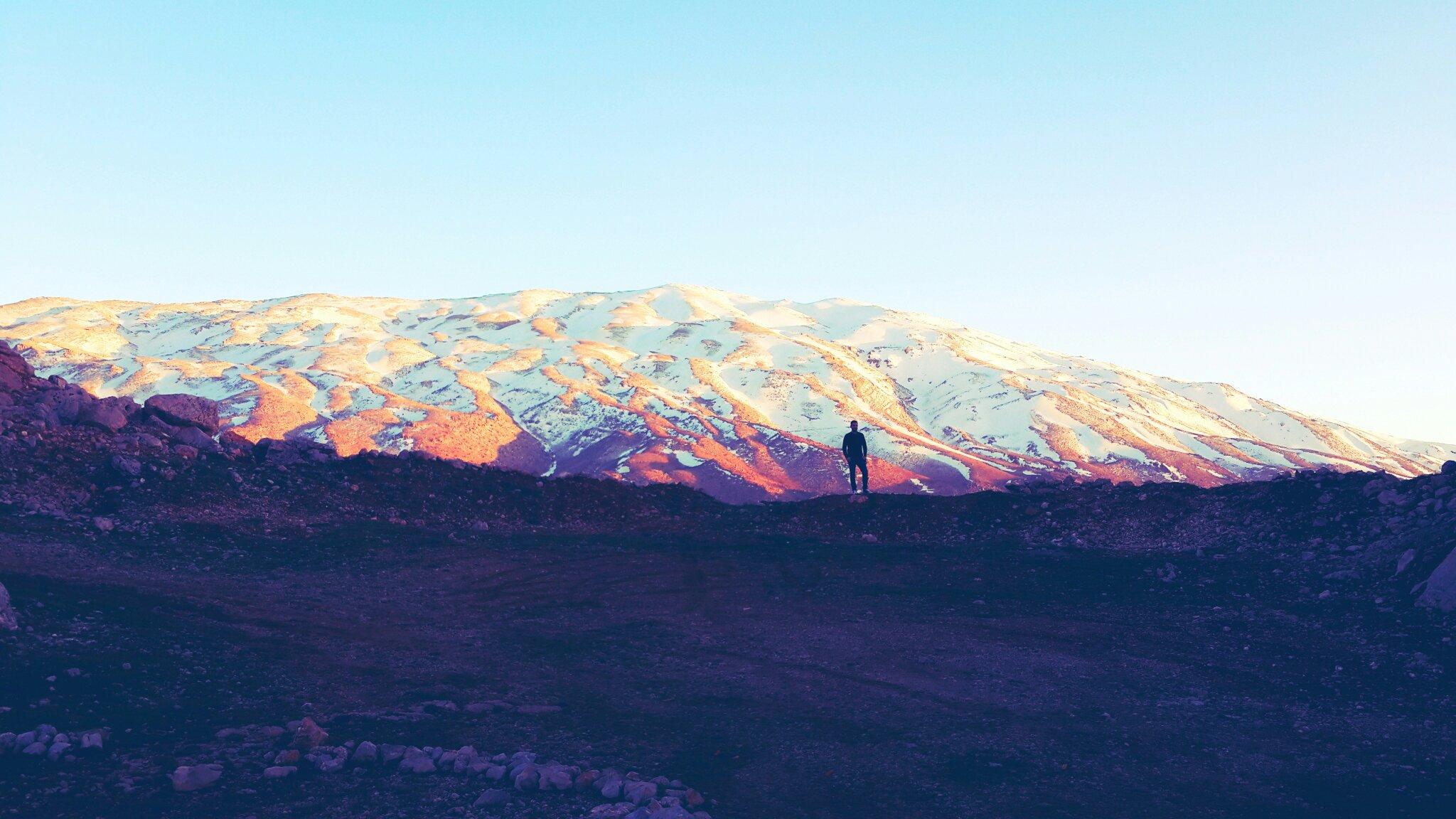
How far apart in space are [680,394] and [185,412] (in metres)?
82.5

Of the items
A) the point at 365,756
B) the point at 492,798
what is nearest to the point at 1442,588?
the point at 492,798

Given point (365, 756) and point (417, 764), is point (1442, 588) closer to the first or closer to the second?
point (417, 764)

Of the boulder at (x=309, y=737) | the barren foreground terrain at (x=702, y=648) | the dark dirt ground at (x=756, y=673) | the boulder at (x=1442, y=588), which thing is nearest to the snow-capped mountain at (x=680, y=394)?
the barren foreground terrain at (x=702, y=648)

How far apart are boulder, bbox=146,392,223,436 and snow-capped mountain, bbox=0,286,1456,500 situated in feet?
153

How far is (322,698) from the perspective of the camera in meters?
10.4

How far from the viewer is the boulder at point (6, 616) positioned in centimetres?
1115

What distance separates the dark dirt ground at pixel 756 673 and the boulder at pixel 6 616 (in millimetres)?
207

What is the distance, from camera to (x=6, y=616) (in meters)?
11.3

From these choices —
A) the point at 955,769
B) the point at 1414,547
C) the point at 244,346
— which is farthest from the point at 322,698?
the point at 244,346

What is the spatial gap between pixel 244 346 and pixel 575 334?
45661mm

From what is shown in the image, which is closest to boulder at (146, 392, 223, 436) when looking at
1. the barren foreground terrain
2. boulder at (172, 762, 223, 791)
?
the barren foreground terrain

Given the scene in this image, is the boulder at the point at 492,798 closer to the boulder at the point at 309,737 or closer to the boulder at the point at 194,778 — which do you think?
the boulder at the point at 309,737

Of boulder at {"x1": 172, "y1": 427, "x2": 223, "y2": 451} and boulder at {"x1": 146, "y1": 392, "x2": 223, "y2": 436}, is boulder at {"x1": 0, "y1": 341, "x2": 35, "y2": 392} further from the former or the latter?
boulder at {"x1": 172, "y1": 427, "x2": 223, "y2": 451}

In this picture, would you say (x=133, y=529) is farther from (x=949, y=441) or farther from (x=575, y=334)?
(x=575, y=334)
